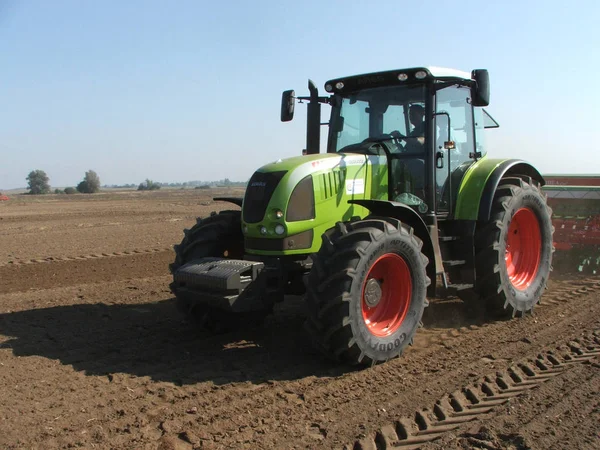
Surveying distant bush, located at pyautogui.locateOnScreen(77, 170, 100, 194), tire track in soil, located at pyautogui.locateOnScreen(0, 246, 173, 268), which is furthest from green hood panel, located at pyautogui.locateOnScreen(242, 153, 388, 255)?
distant bush, located at pyautogui.locateOnScreen(77, 170, 100, 194)

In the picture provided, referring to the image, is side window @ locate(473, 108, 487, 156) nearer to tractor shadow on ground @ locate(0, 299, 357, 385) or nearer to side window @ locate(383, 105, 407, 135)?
side window @ locate(383, 105, 407, 135)

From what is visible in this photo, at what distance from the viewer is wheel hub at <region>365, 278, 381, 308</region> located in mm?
5043

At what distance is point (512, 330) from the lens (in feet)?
19.8

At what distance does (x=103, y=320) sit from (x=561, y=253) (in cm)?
720

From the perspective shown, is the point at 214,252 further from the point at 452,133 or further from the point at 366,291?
the point at 452,133

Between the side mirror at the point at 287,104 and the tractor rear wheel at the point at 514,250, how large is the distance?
2415 millimetres

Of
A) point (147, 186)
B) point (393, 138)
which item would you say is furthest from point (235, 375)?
point (147, 186)

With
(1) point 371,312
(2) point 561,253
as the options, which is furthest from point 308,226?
(2) point 561,253

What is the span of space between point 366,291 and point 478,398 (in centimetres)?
130

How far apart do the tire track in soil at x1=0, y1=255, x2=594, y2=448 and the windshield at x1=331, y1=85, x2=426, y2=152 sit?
211 cm

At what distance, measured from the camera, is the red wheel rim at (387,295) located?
16.7 ft

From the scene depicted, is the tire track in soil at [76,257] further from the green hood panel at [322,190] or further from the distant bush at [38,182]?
the distant bush at [38,182]

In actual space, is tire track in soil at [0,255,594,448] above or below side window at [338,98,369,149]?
below

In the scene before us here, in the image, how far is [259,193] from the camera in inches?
214
